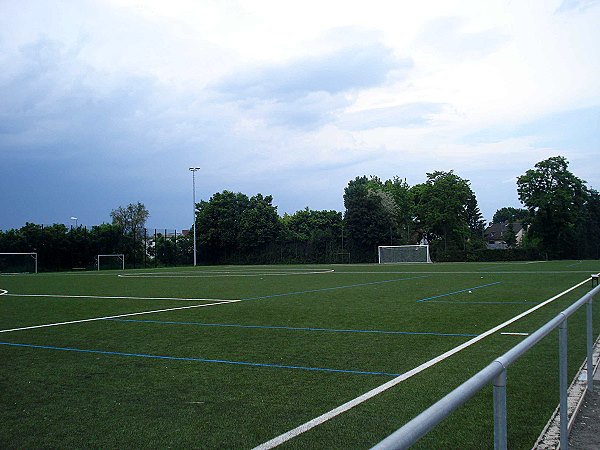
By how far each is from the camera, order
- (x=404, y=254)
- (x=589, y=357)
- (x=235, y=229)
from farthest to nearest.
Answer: (x=235, y=229) → (x=404, y=254) → (x=589, y=357)

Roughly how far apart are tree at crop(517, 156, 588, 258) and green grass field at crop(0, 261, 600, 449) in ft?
182

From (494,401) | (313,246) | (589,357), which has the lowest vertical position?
(589,357)

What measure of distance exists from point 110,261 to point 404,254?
28691mm

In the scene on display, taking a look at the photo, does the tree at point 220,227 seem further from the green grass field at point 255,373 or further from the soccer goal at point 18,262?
the green grass field at point 255,373

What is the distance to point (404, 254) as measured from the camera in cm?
6019

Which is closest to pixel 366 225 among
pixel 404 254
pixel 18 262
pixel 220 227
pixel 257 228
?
pixel 404 254

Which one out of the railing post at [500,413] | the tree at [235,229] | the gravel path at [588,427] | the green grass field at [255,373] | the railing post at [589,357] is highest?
the tree at [235,229]

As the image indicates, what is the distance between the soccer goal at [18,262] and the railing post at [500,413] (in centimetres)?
4995

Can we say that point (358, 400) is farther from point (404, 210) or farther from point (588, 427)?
point (404, 210)

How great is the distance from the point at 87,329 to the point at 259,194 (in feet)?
199

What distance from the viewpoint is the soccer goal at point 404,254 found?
194 feet

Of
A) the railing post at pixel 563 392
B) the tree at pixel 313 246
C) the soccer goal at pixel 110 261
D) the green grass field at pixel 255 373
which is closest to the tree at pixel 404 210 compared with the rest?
the tree at pixel 313 246

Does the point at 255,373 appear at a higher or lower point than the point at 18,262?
lower

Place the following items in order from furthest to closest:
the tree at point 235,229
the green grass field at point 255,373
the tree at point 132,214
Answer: the tree at point 132,214 → the tree at point 235,229 → the green grass field at point 255,373
